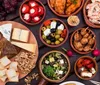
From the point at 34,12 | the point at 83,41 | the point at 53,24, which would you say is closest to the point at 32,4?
the point at 34,12

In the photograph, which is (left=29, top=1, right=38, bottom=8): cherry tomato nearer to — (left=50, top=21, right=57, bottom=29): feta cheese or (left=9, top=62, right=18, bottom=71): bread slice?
(left=50, top=21, right=57, bottom=29): feta cheese

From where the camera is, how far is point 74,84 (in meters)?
2.45

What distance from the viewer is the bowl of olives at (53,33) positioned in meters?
2.47

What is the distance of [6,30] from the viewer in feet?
8.02

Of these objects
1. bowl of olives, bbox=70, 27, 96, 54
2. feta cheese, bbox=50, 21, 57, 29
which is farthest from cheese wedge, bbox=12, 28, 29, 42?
bowl of olives, bbox=70, 27, 96, 54

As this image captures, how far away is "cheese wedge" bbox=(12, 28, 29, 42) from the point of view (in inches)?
96.1

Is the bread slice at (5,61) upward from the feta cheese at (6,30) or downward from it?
downward

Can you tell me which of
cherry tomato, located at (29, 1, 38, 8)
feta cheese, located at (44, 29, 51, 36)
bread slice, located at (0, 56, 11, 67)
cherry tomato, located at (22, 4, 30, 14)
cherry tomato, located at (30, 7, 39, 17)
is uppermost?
cherry tomato, located at (29, 1, 38, 8)

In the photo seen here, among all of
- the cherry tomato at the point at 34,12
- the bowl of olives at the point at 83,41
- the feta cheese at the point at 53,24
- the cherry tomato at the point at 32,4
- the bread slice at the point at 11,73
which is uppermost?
the cherry tomato at the point at 32,4

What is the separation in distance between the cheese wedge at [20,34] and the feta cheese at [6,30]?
0.03m

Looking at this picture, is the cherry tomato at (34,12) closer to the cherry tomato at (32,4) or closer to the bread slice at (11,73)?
the cherry tomato at (32,4)

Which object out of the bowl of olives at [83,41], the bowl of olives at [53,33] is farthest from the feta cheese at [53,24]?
the bowl of olives at [83,41]

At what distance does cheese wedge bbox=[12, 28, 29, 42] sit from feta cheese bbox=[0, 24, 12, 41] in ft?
0.08

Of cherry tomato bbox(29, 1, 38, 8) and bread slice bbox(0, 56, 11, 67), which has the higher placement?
cherry tomato bbox(29, 1, 38, 8)
